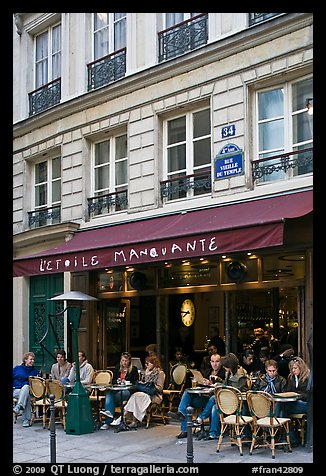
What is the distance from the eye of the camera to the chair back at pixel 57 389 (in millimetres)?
12109

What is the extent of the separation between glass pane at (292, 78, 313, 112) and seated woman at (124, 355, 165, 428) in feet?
16.3

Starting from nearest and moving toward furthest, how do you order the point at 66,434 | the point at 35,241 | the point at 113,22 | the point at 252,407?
the point at 252,407 < the point at 66,434 < the point at 113,22 < the point at 35,241

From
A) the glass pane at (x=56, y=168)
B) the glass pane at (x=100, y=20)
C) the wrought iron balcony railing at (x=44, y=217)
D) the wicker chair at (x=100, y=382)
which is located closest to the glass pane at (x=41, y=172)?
the glass pane at (x=56, y=168)

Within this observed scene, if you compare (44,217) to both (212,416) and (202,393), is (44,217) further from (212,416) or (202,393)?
(212,416)

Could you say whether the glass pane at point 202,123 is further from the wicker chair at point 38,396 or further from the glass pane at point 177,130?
the wicker chair at point 38,396

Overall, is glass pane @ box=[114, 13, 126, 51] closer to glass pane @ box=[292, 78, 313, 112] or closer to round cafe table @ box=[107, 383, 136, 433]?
glass pane @ box=[292, 78, 313, 112]

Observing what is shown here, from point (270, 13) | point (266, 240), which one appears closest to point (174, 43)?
point (270, 13)

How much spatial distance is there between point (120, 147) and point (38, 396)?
18.4 feet

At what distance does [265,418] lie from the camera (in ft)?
31.2

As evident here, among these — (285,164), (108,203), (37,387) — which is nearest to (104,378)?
(37,387)

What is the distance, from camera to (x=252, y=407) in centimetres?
945

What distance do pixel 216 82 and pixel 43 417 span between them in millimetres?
6824

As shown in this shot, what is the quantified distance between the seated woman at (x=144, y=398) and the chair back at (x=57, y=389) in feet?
4.14

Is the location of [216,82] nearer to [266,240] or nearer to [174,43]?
[174,43]
